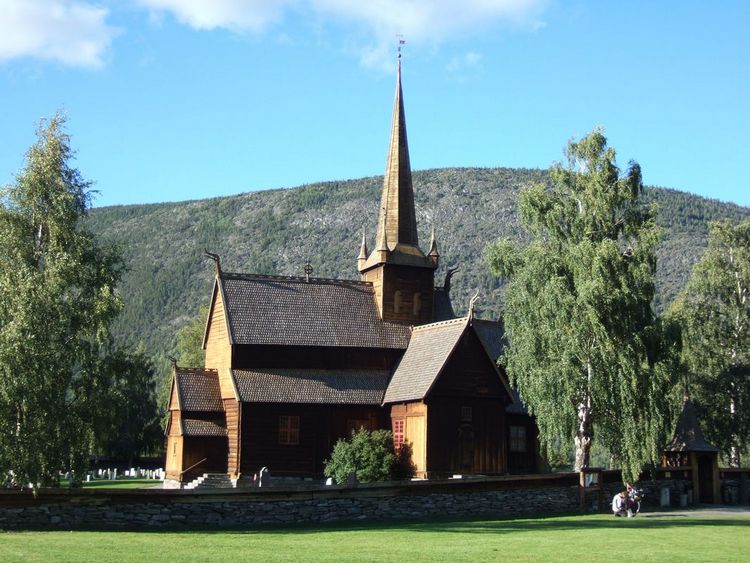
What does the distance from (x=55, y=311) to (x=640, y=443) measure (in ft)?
71.6

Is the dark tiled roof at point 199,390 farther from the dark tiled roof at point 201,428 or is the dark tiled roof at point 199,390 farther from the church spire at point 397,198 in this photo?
the church spire at point 397,198

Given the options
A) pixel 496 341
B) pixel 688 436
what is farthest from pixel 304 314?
pixel 688 436

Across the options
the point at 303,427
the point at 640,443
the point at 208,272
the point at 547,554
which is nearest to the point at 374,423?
the point at 303,427

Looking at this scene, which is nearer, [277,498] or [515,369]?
[277,498]

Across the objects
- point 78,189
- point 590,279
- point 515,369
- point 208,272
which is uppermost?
point 208,272

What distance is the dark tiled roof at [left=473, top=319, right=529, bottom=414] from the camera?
148 feet

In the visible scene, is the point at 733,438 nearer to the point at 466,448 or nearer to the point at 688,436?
the point at 688,436

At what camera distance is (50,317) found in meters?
30.3

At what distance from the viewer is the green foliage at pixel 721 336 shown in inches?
2013

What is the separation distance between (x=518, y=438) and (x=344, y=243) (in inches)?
5081

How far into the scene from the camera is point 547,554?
22.4m

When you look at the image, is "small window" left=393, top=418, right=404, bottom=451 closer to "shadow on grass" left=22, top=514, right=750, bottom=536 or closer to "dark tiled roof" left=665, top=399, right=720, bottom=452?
"shadow on grass" left=22, top=514, right=750, bottom=536

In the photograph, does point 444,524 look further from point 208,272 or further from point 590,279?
point 208,272

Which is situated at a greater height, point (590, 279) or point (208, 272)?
point (208, 272)
